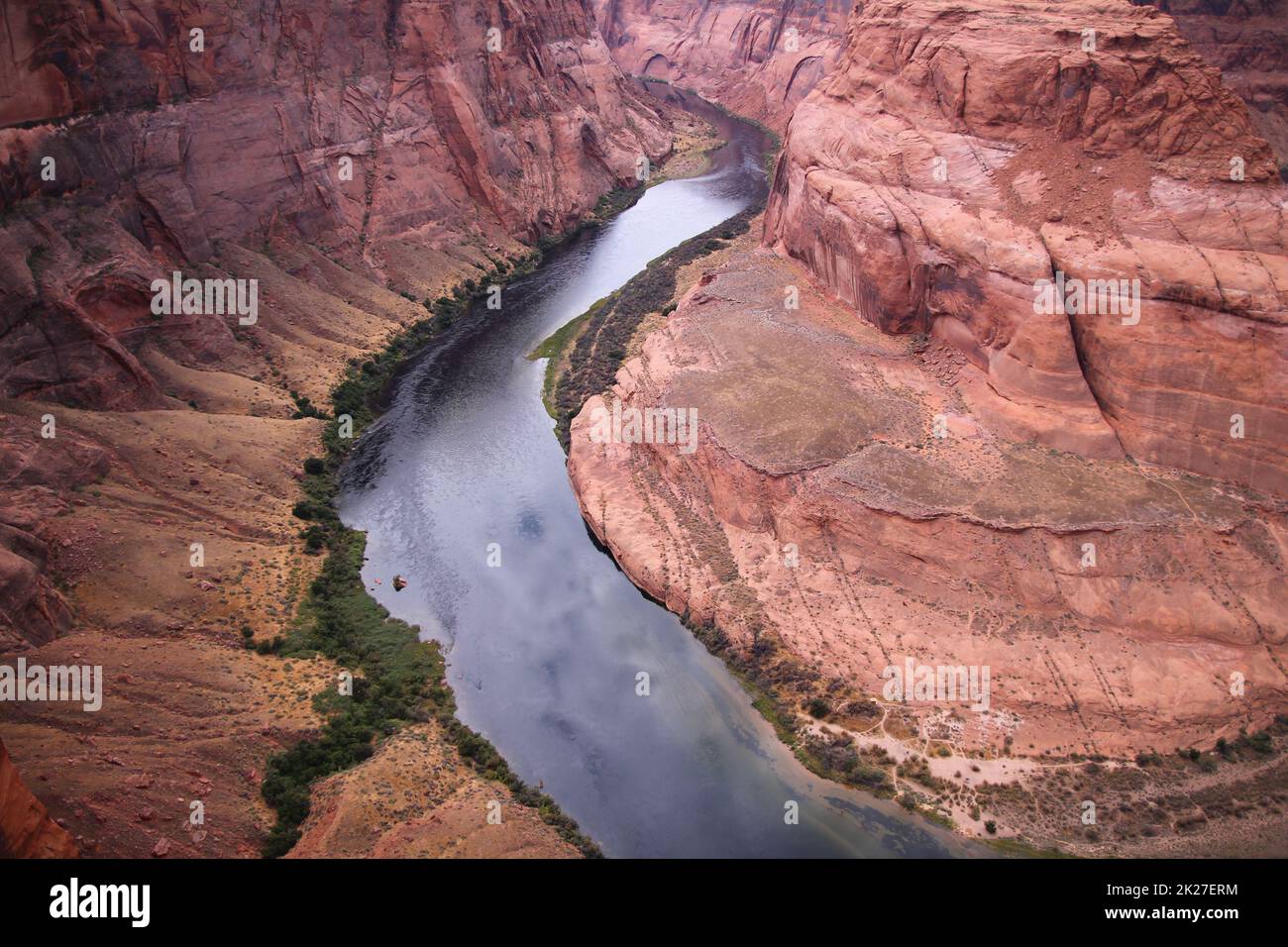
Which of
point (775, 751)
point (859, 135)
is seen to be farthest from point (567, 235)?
point (775, 751)

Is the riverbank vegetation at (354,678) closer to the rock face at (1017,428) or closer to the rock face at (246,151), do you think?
the rock face at (246,151)

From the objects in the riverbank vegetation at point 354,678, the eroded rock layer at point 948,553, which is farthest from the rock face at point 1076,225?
the riverbank vegetation at point 354,678

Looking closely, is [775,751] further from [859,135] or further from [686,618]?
[859,135]

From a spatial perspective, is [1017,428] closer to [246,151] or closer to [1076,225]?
[1076,225]

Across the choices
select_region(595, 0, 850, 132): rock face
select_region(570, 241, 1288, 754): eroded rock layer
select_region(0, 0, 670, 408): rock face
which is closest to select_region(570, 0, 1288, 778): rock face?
select_region(570, 241, 1288, 754): eroded rock layer

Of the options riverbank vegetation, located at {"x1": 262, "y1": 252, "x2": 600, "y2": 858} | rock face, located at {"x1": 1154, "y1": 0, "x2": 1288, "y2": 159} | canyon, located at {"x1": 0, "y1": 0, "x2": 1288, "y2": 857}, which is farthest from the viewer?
rock face, located at {"x1": 1154, "y1": 0, "x2": 1288, "y2": 159}

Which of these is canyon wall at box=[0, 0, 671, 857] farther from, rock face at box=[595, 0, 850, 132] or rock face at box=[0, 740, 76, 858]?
rock face at box=[595, 0, 850, 132]
